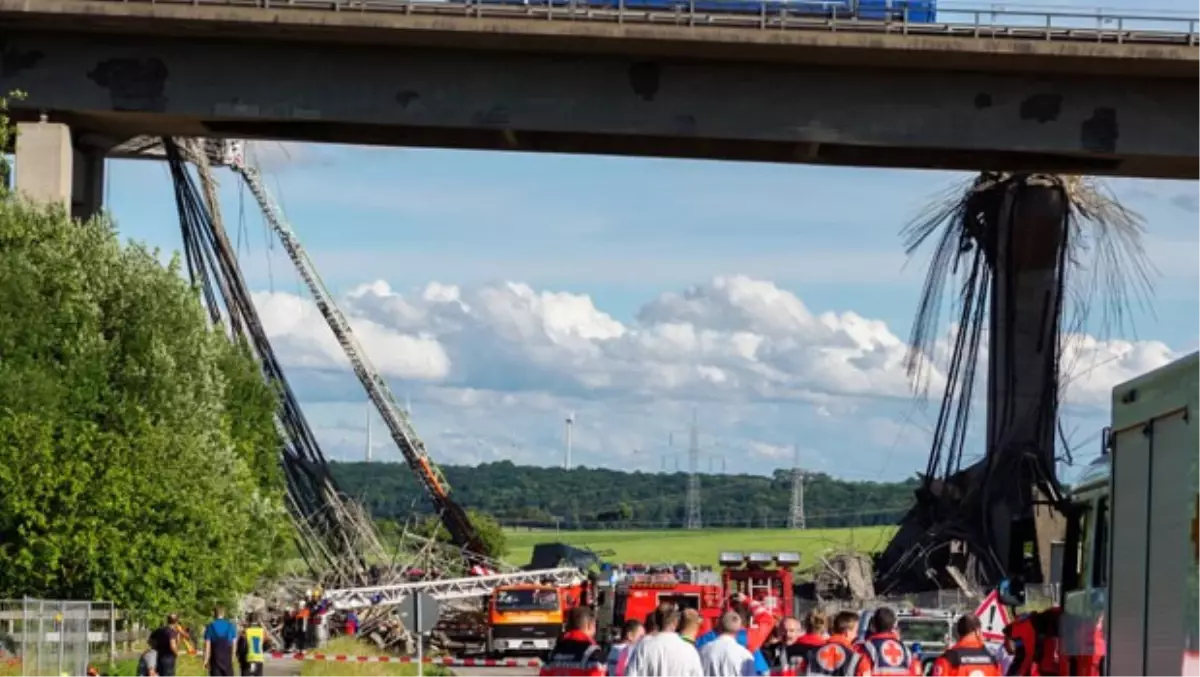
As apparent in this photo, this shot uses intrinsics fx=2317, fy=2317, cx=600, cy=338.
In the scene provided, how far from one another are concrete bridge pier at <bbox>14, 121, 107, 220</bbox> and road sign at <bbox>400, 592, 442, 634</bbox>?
10.8 meters

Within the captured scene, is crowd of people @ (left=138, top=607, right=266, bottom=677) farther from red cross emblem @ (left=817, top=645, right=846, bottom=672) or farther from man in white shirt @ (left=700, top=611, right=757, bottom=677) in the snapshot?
red cross emblem @ (left=817, top=645, right=846, bottom=672)

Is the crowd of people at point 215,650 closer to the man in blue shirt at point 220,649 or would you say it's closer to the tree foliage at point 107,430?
the man in blue shirt at point 220,649

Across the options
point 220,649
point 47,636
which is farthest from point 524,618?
point 220,649

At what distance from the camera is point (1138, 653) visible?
15086 millimetres

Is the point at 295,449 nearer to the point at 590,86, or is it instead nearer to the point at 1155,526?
the point at 590,86

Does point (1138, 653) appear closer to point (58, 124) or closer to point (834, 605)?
point (58, 124)

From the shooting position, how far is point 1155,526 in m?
14.9

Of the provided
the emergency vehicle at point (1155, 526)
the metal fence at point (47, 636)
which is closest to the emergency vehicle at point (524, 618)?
the metal fence at point (47, 636)

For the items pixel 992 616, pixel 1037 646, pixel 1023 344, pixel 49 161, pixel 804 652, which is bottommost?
pixel 992 616

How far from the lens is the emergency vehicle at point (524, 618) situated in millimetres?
53719

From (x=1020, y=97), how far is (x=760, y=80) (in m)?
4.53

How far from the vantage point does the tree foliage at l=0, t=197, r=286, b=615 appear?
37719 millimetres

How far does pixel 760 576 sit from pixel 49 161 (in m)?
16.7

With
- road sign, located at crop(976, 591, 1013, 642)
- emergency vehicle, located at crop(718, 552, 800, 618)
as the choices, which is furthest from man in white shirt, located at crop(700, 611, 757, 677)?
emergency vehicle, located at crop(718, 552, 800, 618)
